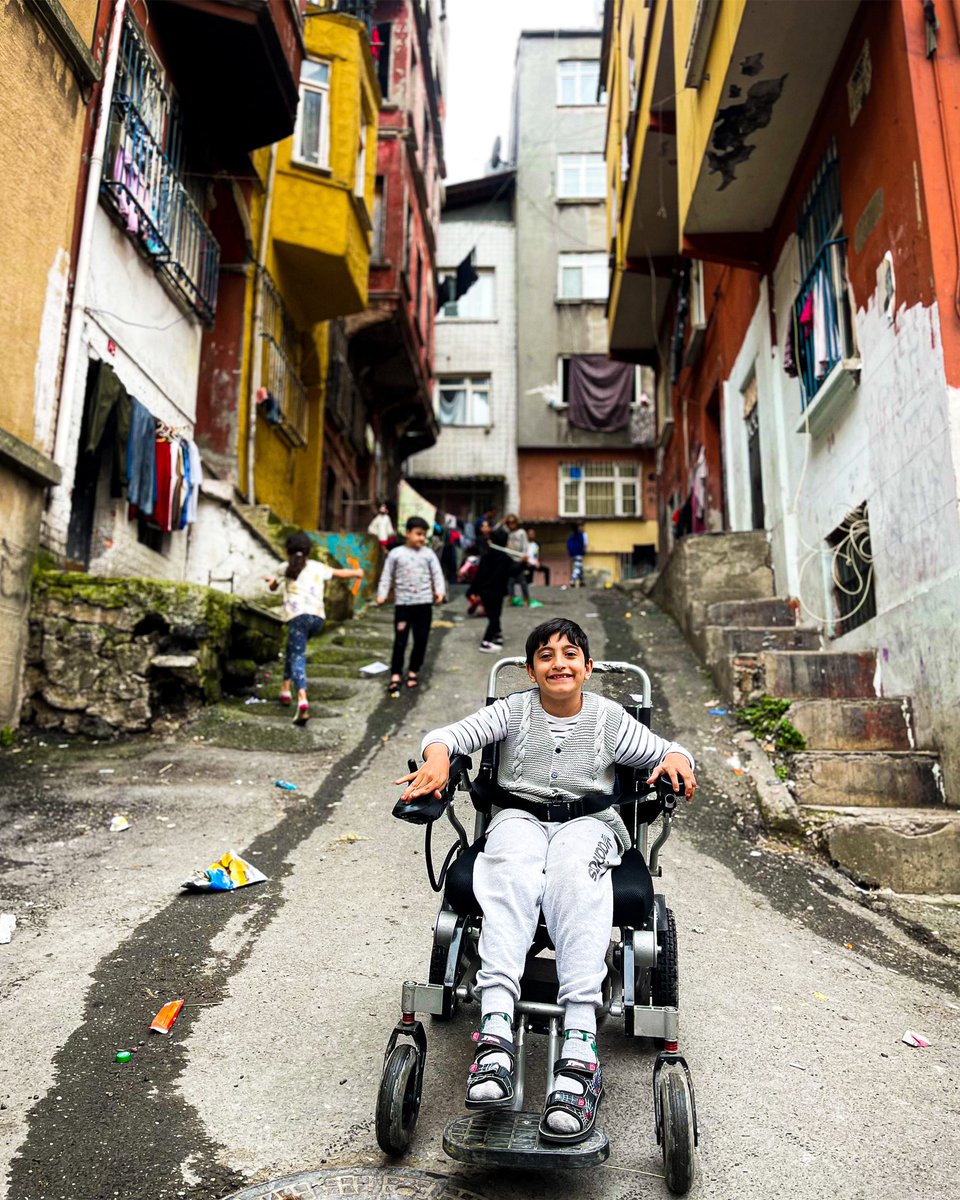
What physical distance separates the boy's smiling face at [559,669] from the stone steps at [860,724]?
364cm

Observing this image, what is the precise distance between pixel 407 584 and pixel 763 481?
4.36m

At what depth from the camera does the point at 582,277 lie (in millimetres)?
28719

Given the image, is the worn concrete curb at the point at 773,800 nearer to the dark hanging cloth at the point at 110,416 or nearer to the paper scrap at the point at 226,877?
the paper scrap at the point at 226,877

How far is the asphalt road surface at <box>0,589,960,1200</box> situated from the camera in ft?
8.11

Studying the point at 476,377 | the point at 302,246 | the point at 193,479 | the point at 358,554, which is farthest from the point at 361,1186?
the point at 476,377

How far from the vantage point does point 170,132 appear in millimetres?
10266

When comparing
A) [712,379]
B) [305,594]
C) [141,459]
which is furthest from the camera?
[712,379]

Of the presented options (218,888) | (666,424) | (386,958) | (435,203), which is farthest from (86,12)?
(435,203)

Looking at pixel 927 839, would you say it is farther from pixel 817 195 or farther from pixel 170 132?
pixel 170 132

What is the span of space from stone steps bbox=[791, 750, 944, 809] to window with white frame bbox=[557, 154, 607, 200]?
27.2 meters

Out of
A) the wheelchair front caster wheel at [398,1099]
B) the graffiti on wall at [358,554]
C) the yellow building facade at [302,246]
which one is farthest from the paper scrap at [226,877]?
the graffiti on wall at [358,554]

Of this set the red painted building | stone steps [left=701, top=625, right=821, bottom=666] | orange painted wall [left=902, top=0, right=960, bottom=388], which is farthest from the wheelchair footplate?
the red painted building

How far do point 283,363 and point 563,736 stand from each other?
40.4 feet

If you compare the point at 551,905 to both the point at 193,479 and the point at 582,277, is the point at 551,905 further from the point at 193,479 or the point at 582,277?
the point at 582,277
